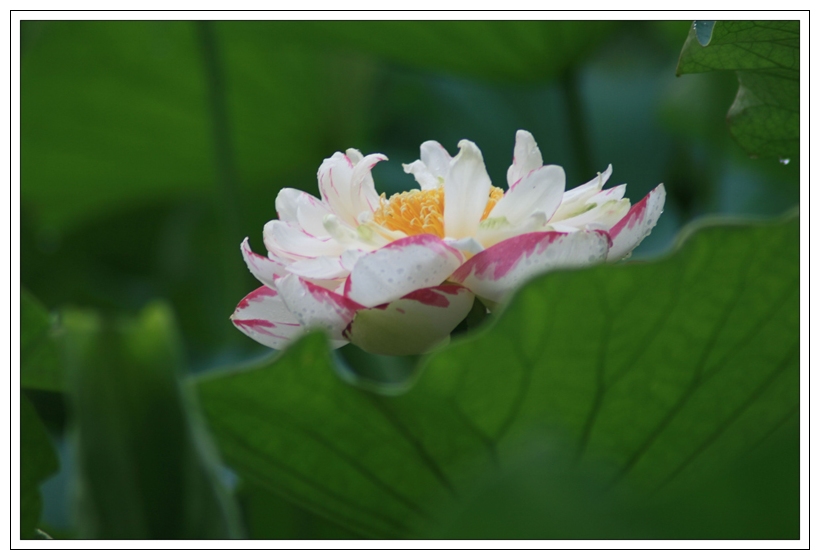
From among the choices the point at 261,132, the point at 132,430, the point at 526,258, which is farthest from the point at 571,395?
the point at 261,132

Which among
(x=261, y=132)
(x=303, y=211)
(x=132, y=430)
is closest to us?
(x=132, y=430)

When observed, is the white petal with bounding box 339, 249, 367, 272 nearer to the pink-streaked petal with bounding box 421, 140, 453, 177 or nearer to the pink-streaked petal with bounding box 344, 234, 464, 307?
the pink-streaked petal with bounding box 344, 234, 464, 307

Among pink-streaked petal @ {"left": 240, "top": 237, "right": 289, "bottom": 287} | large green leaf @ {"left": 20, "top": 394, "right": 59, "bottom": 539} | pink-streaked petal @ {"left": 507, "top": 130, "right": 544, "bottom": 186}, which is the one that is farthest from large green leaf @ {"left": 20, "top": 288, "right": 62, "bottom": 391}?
pink-streaked petal @ {"left": 507, "top": 130, "right": 544, "bottom": 186}

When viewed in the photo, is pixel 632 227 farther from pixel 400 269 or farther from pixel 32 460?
pixel 32 460

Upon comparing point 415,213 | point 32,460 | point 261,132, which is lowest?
point 32,460

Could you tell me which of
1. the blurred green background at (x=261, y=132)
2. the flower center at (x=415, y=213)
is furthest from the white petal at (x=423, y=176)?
the blurred green background at (x=261, y=132)

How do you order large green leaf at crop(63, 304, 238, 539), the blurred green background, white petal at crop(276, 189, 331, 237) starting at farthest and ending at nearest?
the blurred green background → white petal at crop(276, 189, 331, 237) → large green leaf at crop(63, 304, 238, 539)

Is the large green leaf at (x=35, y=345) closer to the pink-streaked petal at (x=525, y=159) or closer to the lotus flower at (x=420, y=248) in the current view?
the lotus flower at (x=420, y=248)
